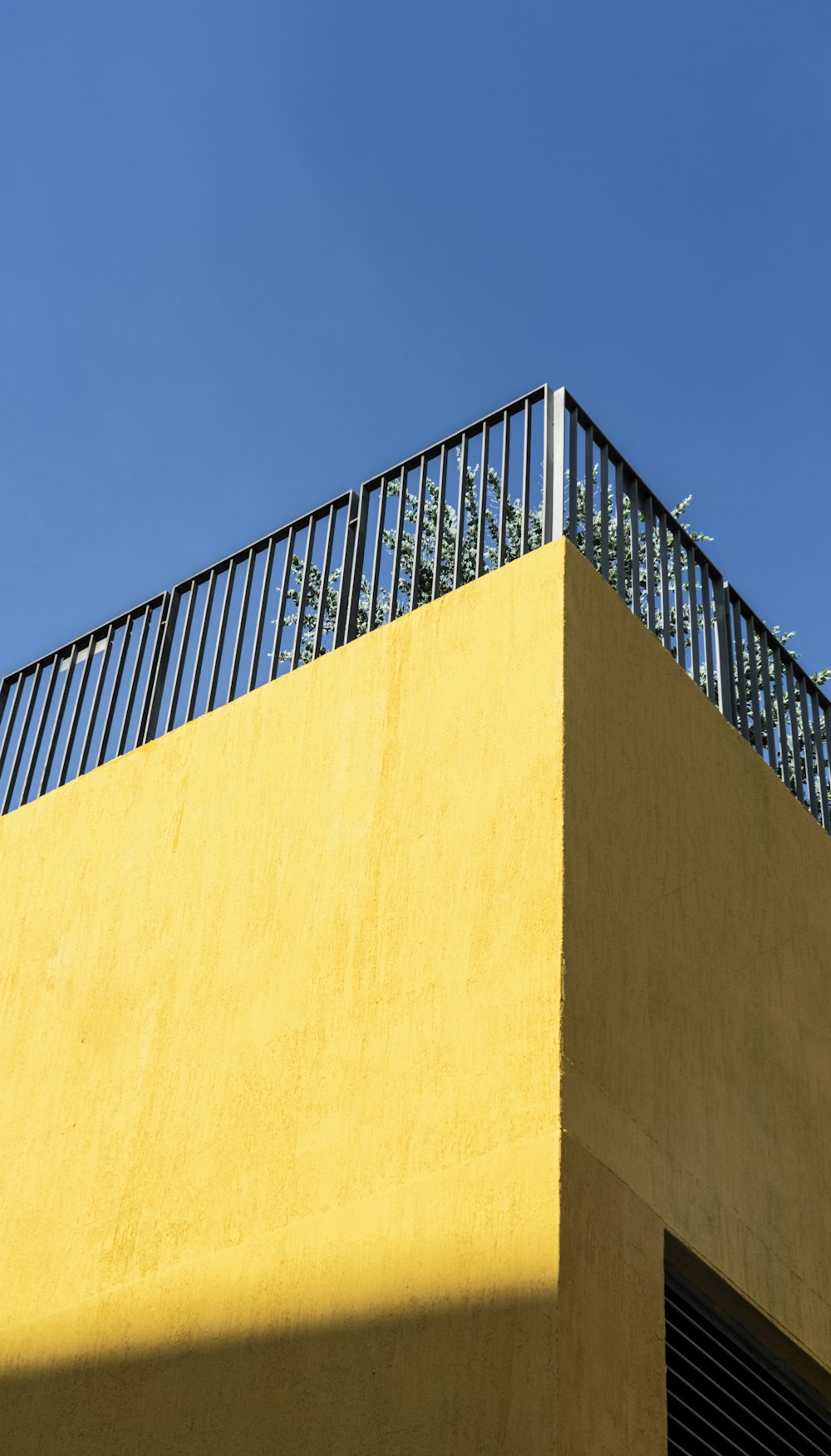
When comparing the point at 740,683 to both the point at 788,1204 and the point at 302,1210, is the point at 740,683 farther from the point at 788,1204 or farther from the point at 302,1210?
the point at 302,1210

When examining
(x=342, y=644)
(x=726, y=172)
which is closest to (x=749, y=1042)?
(x=342, y=644)

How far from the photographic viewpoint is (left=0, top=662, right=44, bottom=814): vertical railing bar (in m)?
7.68

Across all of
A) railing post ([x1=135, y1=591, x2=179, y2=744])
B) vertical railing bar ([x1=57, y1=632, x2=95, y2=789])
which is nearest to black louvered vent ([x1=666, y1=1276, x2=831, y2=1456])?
railing post ([x1=135, y1=591, x2=179, y2=744])

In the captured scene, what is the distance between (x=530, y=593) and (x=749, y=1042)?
1734mm

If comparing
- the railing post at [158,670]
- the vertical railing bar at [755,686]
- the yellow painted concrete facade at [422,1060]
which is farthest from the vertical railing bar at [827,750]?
the railing post at [158,670]

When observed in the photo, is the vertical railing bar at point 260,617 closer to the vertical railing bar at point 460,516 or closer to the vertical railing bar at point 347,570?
the vertical railing bar at point 347,570

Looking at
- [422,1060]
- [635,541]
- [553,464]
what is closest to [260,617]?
[553,464]

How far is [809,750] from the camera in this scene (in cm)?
755

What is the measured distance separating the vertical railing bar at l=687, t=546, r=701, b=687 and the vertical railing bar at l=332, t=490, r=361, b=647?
1.39m

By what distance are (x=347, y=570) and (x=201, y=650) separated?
0.81 metres

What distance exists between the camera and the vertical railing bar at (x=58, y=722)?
7.51 metres

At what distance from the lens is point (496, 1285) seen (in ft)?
14.2

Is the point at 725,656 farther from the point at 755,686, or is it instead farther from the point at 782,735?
the point at 782,735

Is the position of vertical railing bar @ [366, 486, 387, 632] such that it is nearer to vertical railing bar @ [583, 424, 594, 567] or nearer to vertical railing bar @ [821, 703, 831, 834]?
vertical railing bar @ [583, 424, 594, 567]
